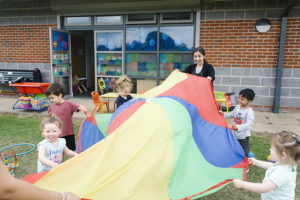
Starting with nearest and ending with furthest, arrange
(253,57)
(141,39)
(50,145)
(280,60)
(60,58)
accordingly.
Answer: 1. (50,145)
2. (280,60)
3. (253,57)
4. (141,39)
5. (60,58)

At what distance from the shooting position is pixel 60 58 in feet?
27.8

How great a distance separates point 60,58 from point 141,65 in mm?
2762

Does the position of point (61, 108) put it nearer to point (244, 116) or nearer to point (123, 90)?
point (123, 90)

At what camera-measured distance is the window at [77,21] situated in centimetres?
818

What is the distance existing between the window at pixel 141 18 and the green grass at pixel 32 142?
356 centimetres

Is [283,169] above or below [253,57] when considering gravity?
below

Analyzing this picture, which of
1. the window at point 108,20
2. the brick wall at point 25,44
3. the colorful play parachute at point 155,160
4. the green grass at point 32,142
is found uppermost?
the window at point 108,20

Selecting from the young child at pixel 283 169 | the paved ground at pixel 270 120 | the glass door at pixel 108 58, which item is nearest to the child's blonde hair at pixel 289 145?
the young child at pixel 283 169

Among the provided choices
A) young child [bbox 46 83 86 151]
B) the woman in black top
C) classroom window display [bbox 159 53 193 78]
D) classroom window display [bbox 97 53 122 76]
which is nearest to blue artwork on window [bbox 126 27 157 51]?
classroom window display [bbox 159 53 193 78]

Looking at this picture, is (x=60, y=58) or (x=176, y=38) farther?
(x=60, y=58)

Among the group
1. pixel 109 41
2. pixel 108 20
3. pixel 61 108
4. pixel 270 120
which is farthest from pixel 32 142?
pixel 270 120

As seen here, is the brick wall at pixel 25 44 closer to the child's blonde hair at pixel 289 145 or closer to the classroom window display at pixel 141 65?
the classroom window display at pixel 141 65

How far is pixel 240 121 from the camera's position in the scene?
3.36 metres

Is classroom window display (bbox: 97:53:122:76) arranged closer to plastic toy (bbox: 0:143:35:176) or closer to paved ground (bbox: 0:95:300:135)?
paved ground (bbox: 0:95:300:135)
